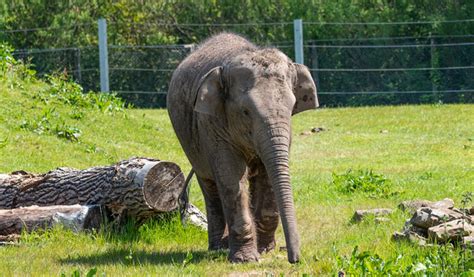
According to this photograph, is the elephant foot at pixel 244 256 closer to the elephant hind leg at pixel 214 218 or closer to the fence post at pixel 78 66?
the elephant hind leg at pixel 214 218

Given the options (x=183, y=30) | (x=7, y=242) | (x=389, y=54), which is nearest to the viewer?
(x=7, y=242)

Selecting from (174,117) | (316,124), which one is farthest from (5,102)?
(174,117)

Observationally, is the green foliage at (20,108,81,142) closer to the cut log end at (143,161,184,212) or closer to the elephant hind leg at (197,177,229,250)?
the cut log end at (143,161,184,212)

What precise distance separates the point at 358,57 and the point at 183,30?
4871 millimetres

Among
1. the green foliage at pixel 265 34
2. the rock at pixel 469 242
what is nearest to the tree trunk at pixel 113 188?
the rock at pixel 469 242

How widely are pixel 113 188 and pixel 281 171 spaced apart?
9.36ft

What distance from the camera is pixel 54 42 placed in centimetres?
2914

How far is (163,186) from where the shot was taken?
38.2 feet

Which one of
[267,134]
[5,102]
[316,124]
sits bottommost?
[316,124]

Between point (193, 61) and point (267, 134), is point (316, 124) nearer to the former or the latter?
point (193, 61)

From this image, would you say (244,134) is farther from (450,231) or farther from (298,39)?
(298,39)

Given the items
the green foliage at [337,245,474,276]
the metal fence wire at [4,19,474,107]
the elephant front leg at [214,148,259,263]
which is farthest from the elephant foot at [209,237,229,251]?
the metal fence wire at [4,19,474,107]

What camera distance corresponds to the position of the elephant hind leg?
11.0 m

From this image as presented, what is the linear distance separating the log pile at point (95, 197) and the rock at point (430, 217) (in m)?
2.67
